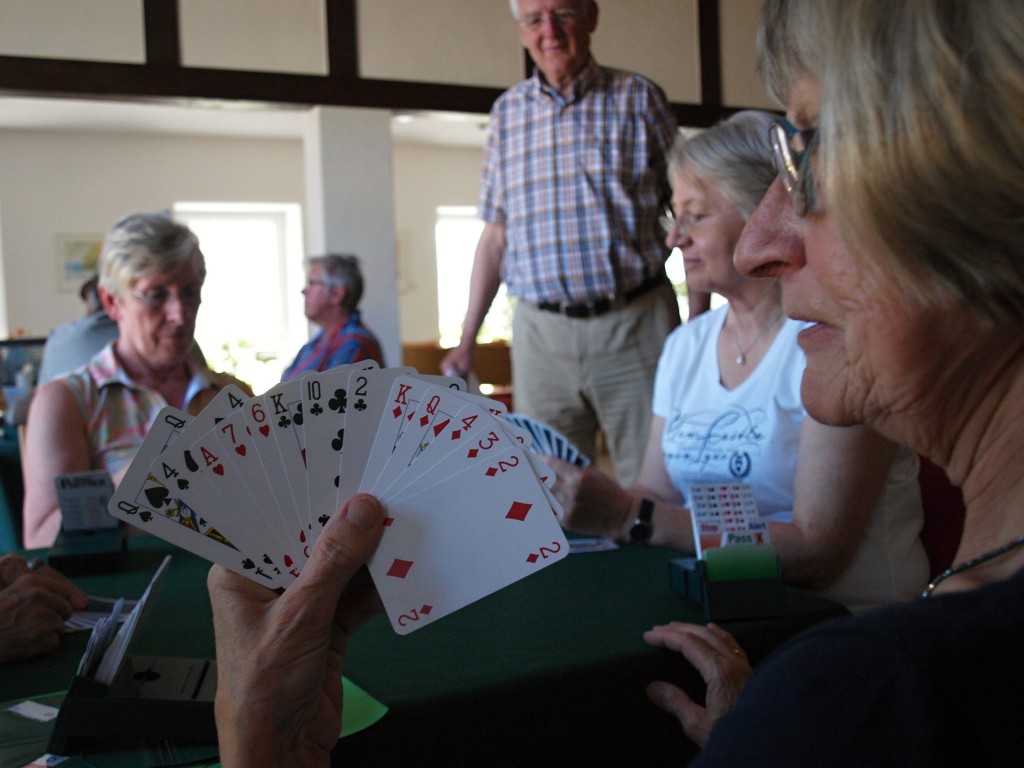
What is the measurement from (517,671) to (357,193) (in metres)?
5.83

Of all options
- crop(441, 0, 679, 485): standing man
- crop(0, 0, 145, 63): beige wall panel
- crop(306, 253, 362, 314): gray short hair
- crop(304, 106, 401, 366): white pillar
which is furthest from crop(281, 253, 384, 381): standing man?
crop(0, 0, 145, 63): beige wall panel

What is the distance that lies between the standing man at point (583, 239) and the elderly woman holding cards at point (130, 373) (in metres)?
0.96

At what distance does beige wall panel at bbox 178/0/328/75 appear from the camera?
617 cm

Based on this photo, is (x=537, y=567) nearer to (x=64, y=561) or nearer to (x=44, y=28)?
(x=64, y=561)

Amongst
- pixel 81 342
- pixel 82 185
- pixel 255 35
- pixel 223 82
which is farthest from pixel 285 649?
pixel 82 185

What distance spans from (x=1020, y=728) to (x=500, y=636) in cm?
82

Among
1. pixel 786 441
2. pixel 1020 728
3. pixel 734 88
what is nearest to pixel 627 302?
pixel 786 441

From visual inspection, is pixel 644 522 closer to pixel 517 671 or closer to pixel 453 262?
pixel 517 671

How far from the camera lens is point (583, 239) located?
352cm

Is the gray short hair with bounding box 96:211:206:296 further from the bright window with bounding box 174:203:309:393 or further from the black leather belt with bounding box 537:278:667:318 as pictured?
the bright window with bounding box 174:203:309:393

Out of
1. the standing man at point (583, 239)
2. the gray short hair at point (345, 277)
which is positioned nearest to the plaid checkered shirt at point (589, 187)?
the standing man at point (583, 239)

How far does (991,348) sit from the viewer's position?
0.85 metres

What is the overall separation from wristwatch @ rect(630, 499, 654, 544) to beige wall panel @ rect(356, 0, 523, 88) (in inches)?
217

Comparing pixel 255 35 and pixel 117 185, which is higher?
pixel 255 35
